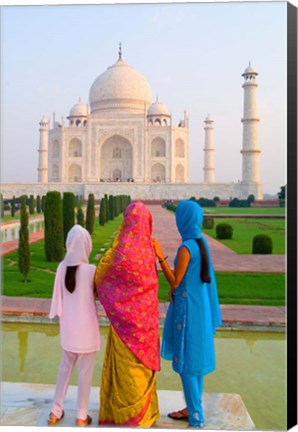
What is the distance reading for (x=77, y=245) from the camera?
1.69 meters

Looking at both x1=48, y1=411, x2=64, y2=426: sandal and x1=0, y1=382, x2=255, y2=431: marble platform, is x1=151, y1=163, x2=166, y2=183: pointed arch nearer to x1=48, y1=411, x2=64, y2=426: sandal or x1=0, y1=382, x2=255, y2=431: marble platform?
x1=0, y1=382, x2=255, y2=431: marble platform

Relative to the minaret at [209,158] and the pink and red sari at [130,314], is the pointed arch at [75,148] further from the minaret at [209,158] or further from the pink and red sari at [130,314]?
the pink and red sari at [130,314]

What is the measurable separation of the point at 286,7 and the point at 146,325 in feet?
4.77

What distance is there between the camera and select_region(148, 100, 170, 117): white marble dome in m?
22.9

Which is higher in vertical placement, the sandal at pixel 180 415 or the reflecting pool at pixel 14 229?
the reflecting pool at pixel 14 229

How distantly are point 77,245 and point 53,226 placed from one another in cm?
331

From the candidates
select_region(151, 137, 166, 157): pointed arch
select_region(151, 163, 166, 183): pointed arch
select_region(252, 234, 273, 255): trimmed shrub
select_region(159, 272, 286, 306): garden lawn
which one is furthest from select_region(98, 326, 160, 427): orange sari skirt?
select_region(151, 137, 166, 157): pointed arch

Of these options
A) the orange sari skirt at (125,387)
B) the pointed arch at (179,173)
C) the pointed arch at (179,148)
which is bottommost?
the orange sari skirt at (125,387)

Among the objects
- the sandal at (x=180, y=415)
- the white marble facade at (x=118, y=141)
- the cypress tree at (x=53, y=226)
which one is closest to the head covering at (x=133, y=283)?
the sandal at (x=180, y=415)

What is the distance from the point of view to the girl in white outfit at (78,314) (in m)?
1.71

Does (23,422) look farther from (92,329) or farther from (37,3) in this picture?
(37,3)

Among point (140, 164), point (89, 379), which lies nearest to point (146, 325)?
point (89, 379)

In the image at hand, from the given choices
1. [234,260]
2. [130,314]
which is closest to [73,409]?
[130,314]

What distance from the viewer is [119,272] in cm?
165
